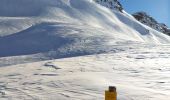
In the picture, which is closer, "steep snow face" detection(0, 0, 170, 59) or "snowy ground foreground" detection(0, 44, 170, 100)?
"snowy ground foreground" detection(0, 44, 170, 100)

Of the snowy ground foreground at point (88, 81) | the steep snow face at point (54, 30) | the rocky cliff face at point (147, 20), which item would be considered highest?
the rocky cliff face at point (147, 20)

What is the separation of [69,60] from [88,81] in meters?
5.27

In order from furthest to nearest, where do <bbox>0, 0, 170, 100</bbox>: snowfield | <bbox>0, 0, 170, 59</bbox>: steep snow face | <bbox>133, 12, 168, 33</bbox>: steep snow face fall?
<bbox>133, 12, 168, 33</bbox>: steep snow face, <bbox>0, 0, 170, 59</bbox>: steep snow face, <bbox>0, 0, 170, 100</bbox>: snowfield

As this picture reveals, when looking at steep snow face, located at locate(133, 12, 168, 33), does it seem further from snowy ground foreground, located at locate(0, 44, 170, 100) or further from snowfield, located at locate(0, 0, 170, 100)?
snowy ground foreground, located at locate(0, 44, 170, 100)

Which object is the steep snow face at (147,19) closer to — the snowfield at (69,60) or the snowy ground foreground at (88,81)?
the snowfield at (69,60)

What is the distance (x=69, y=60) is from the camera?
1424 cm

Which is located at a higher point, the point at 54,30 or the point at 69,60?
the point at 54,30

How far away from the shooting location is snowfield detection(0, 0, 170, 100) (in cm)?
811

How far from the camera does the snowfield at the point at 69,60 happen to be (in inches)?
319

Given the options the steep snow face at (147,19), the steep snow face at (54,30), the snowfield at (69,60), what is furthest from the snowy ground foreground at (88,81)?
the steep snow face at (147,19)

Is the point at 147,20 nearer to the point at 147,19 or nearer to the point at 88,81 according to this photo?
the point at 147,19

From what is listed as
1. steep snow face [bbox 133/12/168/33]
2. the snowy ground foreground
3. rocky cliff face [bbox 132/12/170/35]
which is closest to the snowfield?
the snowy ground foreground

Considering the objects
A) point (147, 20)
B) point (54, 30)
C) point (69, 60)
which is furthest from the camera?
point (147, 20)

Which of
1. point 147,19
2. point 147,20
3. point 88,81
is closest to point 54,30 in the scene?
point 88,81
